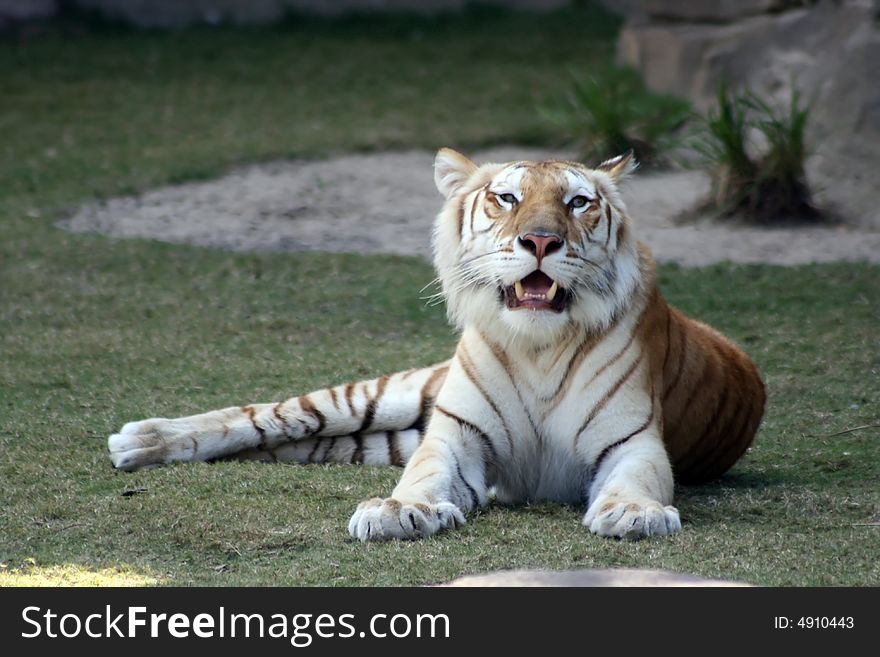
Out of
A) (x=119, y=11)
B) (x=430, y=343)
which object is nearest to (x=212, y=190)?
(x=430, y=343)

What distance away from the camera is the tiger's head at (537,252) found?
3.84 metres

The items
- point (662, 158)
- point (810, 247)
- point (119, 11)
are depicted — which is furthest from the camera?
point (119, 11)

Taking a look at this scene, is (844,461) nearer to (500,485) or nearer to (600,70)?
(500,485)

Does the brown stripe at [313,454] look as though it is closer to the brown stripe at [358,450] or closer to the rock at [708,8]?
the brown stripe at [358,450]

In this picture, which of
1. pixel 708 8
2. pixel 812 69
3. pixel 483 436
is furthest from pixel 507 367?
pixel 708 8

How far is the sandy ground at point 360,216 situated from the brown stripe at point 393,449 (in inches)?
111

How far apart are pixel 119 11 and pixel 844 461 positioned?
359 inches

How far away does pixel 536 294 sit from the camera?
12.7 feet

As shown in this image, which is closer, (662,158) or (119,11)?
(662,158)

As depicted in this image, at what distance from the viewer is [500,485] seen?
4.04 metres

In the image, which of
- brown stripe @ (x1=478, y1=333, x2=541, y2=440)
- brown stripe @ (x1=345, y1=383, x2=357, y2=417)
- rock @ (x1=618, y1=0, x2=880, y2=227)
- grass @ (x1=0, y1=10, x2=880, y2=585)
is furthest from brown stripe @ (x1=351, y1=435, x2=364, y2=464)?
rock @ (x1=618, y1=0, x2=880, y2=227)

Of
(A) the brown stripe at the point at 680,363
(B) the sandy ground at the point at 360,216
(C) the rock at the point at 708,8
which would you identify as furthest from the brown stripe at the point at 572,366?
(C) the rock at the point at 708,8

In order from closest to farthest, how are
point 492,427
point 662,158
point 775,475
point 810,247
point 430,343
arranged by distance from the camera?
point 492,427 → point 775,475 → point 430,343 → point 810,247 → point 662,158

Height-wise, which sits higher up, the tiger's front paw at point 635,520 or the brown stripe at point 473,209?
the brown stripe at point 473,209
